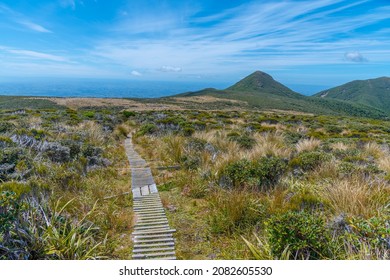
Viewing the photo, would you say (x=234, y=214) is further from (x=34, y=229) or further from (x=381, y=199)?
(x=34, y=229)

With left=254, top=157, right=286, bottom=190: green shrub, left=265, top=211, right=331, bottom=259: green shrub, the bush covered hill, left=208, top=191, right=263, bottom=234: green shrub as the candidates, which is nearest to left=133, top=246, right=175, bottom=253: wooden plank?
the bush covered hill

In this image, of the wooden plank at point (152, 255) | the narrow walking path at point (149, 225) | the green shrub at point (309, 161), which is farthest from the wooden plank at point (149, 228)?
the green shrub at point (309, 161)

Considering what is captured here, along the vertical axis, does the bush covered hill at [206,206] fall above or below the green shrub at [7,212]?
below

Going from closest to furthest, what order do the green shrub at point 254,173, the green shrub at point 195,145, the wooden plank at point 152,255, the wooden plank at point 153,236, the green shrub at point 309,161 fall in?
the wooden plank at point 152,255, the wooden plank at point 153,236, the green shrub at point 254,173, the green shrub at point 309,161, the green shrub at point 195,145

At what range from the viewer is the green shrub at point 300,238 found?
3141 mm

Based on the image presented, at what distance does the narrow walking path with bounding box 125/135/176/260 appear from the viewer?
394 cm

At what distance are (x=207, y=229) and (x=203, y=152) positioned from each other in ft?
15.3

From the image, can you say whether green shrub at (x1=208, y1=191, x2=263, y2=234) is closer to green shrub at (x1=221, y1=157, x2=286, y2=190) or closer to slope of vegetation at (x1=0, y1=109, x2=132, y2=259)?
green shrub at (x1=221, y1=157, x2=286, y2=190)

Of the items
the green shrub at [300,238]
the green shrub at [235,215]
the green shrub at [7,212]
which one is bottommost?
the green shrub at [235,215]

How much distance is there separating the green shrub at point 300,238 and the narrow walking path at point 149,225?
59.4 inches

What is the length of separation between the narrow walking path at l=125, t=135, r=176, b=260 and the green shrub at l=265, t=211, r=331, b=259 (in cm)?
151

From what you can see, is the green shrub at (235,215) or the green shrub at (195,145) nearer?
the green shrub at (235,215)

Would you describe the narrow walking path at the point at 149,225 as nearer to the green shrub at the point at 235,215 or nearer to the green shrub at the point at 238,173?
the green shrub at the point at 235,215

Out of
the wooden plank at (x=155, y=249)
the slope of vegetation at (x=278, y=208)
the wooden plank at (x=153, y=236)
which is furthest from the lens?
the wooden plank at (x=153, y=236)
